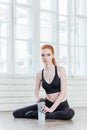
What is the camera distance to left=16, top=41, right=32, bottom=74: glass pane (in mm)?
6352

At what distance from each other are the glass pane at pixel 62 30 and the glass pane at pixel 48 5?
26 cm

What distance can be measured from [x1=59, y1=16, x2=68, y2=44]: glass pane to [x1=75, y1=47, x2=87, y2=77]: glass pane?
0.46 meters

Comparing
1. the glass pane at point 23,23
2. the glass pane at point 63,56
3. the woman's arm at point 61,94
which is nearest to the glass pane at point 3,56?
the glass pane at point 23,23

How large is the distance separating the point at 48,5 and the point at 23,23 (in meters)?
0.71

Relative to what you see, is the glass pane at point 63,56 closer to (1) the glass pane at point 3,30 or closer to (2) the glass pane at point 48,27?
(2) the glass pane at point 48,27

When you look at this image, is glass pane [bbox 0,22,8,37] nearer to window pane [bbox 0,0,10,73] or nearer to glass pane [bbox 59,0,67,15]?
window pane [bbox 0,0,10,73]

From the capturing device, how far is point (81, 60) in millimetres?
7523

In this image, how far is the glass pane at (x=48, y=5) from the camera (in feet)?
22.1

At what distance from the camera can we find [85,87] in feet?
24.0

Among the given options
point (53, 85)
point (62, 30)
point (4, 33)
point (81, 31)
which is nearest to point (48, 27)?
point (62, 30)

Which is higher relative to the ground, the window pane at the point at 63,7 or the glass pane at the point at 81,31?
the window pane at the point at 63,7

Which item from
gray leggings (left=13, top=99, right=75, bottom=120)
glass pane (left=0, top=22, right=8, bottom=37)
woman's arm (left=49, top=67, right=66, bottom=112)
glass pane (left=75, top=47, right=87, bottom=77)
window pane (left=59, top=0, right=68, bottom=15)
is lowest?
gray leggings (left=13, top=99, right=75, bottom=120)

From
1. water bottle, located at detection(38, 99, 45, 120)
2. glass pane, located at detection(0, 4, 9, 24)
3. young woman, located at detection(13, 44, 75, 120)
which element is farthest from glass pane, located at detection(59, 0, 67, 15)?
water bottle, located at detection(38, 99, 45, 120)

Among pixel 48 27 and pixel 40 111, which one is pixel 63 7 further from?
pixel 40 111
